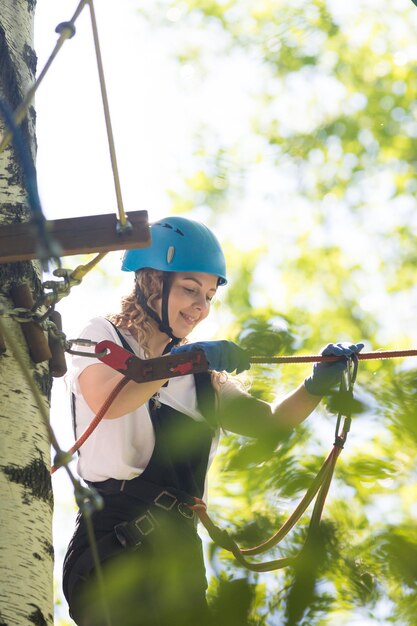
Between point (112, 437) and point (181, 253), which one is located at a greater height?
point (181, 253)

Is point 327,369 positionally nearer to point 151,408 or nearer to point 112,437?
point 151,408

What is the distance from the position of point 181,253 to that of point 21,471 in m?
1.63

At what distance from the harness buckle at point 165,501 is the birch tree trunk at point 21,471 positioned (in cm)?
70

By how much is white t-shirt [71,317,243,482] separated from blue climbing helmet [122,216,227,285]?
0.64 metres

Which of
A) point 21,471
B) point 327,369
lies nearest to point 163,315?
point 327,369

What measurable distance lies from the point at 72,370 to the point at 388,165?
6.03 meters

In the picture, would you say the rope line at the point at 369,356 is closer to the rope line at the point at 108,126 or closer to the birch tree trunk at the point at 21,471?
the rope line at the point at 108,126

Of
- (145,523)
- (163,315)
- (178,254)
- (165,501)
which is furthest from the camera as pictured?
(178,254)

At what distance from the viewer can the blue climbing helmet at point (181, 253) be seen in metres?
3.57

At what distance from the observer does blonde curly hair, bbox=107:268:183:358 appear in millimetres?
3199

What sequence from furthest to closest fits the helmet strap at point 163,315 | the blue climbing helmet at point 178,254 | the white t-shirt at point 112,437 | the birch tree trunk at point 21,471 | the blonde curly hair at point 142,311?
the blue climbing helmet at point 178,254, the helmet strap at point 163,315, the blonde curly hair at point 142,311, the white t-shirt at point 112,437, the birch tree trunk at point 21,471

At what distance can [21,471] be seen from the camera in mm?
2125

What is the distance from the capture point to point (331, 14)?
8.74 meters

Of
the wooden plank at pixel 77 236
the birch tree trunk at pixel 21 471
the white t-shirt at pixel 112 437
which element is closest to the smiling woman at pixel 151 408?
the white t-shirt at pixel 112 437
